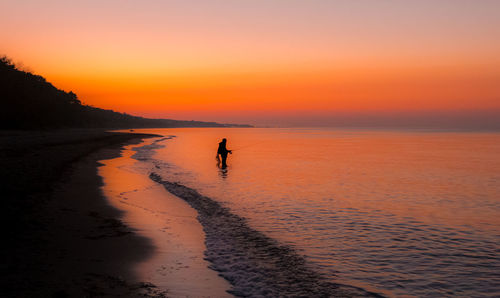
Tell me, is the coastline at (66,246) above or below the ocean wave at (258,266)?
above

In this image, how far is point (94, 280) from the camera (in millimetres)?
6672

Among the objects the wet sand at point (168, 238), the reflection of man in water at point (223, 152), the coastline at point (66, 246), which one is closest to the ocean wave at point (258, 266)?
the wet sand at point (168, 238)

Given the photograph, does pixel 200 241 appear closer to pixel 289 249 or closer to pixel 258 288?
pixel 289 249

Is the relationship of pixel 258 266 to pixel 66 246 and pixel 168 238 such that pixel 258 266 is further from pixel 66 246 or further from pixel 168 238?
pixel 66 246

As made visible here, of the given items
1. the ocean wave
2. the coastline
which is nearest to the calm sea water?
the ocean wave

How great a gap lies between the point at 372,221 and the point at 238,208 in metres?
5.17

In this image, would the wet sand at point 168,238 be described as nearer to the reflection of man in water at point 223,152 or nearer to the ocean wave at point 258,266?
the ocean wave at point 258,266

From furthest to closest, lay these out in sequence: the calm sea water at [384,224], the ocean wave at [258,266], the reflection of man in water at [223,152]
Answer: the reflection of man in water at [223,152] → the calm sea water at [384,224] → the ocean wave at [258,266]

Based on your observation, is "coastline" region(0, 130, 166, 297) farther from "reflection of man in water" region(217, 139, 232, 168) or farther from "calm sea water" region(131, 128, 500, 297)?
"reflection of man in water" region(217, 139, 232, 168)

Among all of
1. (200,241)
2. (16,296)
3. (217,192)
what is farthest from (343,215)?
(16,296)

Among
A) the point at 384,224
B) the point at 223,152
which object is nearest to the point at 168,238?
the point at 384,224

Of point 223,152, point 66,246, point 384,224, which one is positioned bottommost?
point 384,224

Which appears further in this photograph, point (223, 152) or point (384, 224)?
point (223, 152)

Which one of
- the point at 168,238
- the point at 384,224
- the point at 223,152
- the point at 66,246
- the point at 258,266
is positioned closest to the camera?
the point at 258,266
